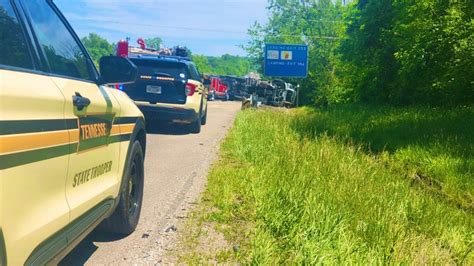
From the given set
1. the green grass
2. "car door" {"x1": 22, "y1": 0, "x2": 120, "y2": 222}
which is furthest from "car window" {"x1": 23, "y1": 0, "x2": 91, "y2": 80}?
the green grass

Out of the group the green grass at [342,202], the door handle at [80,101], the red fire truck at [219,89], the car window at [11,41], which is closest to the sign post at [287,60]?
the red fire truck at [219,89]

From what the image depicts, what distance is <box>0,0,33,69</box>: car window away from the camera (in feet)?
7.27

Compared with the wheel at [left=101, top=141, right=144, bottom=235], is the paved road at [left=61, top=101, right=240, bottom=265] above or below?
below

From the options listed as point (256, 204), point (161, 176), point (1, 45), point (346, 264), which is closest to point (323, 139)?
point (161, 176)

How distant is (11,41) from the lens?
7.59 ft

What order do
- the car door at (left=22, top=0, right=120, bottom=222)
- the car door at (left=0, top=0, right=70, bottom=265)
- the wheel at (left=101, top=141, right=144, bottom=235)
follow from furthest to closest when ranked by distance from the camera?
the wheel at (left=101, top=141, right=144, bottom=235), the car door at (left=22, top=0, right=120, bottom=222), the car door at (left=0, top=0, right=70, bottom=265)

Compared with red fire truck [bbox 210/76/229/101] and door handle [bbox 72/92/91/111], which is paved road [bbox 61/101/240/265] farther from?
red fire truck [bbox 210/76/229/101]

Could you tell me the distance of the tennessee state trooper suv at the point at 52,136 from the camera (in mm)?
1913

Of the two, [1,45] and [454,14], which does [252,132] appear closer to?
[454,14]

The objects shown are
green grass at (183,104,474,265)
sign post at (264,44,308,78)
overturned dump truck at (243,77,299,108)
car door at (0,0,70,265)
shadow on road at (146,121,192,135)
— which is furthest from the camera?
overturned dump truck at (243,77,299,108)

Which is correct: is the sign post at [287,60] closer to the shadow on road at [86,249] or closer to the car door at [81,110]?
the shadow on road at [86,249]

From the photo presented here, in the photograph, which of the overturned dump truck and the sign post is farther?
the overturned dump truck

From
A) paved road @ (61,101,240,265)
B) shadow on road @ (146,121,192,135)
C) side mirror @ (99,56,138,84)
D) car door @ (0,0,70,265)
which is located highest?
side mirror @ (99,56,138,84)

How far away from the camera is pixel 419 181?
25.1ft
